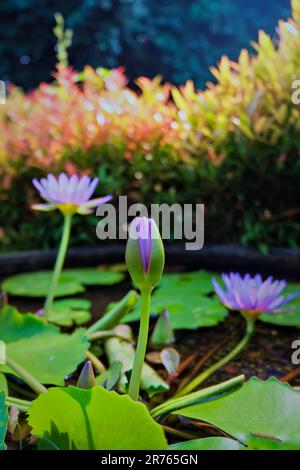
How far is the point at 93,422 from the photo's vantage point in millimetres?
680

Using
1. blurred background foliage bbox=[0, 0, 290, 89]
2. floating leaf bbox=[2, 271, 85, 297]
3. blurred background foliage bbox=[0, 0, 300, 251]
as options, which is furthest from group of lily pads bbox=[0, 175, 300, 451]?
blurred background foliage bbox=[0, 0, 290, 89]

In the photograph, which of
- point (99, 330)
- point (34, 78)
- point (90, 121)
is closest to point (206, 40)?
point (34, 78)

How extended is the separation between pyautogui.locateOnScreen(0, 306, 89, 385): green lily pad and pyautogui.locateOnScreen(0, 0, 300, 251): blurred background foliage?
1105 mm

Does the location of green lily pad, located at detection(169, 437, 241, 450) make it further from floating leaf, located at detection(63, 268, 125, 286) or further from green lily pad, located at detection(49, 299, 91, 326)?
floating leaf, located at detection(63, 268, 125, 286)

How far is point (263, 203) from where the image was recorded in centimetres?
217

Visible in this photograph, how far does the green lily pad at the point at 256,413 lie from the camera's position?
756mm

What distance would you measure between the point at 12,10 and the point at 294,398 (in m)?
12.7

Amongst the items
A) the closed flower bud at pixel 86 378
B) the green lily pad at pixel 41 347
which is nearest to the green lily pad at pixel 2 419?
the closed flower bud at pixel 86 378

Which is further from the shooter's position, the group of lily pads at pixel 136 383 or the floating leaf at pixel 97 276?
the floating leaf at pixel 97 276

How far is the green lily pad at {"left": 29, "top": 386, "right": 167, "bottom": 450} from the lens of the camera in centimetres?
66

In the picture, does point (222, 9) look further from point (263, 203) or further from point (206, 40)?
point (263, 203)

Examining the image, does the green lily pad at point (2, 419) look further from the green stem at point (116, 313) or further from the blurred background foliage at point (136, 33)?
the blurred background foliage at point (136, 33)

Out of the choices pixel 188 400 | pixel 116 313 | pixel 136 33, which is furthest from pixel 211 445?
pixel 136 33

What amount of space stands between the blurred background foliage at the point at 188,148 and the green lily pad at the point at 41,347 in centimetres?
111
